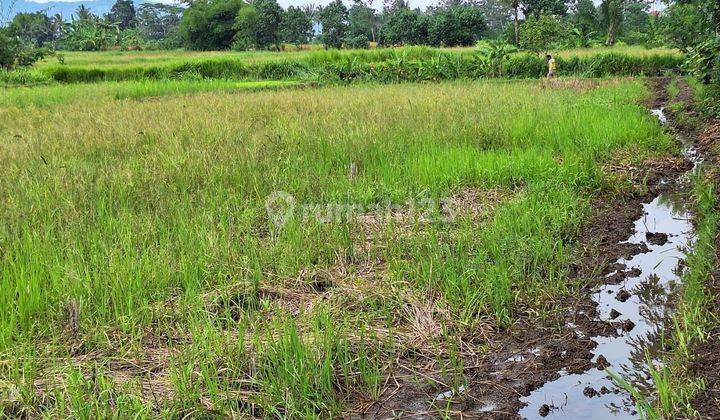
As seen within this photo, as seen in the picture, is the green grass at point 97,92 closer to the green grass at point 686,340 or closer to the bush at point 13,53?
the bush at point 13,53

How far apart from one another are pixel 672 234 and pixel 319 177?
9.73 feet

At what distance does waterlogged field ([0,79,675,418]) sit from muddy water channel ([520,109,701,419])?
34 cm

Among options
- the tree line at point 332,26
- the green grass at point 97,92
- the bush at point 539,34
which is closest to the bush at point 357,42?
the tree line at point 332,26

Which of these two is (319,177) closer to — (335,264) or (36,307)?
(335,264)

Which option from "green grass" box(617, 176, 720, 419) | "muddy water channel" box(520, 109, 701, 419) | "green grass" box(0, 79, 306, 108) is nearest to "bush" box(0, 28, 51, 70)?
"green grass" box(0, 79, 306, 108)

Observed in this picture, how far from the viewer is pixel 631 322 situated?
321 cm

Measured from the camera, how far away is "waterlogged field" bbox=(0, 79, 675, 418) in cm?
262

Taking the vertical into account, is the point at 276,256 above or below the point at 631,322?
above

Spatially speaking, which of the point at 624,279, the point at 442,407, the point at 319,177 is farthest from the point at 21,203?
the point at 624,279

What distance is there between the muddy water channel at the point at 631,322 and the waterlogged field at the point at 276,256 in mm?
342

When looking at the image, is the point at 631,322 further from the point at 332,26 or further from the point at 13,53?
the point at 332,26

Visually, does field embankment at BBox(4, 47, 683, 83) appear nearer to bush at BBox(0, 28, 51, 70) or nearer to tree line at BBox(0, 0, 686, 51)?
bush at BBox(0, 28, 51, 70)

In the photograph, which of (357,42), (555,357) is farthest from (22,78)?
(357,42)

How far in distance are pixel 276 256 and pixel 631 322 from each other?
2099mm
